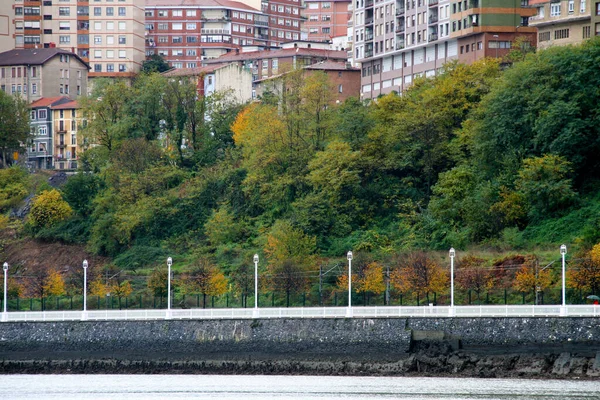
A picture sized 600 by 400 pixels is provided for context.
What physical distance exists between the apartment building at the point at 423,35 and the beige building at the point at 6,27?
4179cm

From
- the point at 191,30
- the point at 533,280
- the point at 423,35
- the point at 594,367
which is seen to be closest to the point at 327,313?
the point at 533,280

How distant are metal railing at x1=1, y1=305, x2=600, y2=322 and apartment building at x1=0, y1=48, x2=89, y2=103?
77.7m

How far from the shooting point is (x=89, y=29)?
171375 millimetres

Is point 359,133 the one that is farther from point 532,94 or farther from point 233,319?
point 233,319

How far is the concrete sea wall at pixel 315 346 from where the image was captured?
7056 centimetres

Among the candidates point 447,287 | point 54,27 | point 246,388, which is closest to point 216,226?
point 447,287

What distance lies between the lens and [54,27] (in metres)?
171

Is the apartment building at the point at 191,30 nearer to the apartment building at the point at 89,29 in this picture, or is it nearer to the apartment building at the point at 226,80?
the apartment building at the point at 89,29

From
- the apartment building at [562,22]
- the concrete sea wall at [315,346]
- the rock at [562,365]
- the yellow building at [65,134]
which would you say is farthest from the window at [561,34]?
the yellow building at [65,134]

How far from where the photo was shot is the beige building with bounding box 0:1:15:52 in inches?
6403

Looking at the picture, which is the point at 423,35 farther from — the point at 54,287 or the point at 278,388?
the point at 278,388

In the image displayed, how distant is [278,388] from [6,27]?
104 metres

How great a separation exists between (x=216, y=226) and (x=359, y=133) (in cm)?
1258

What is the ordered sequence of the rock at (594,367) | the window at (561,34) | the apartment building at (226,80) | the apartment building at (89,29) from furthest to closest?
the apartment building at (89,29), the apartment building at (226,80), the window at (561,34), the rock at (594,367)
